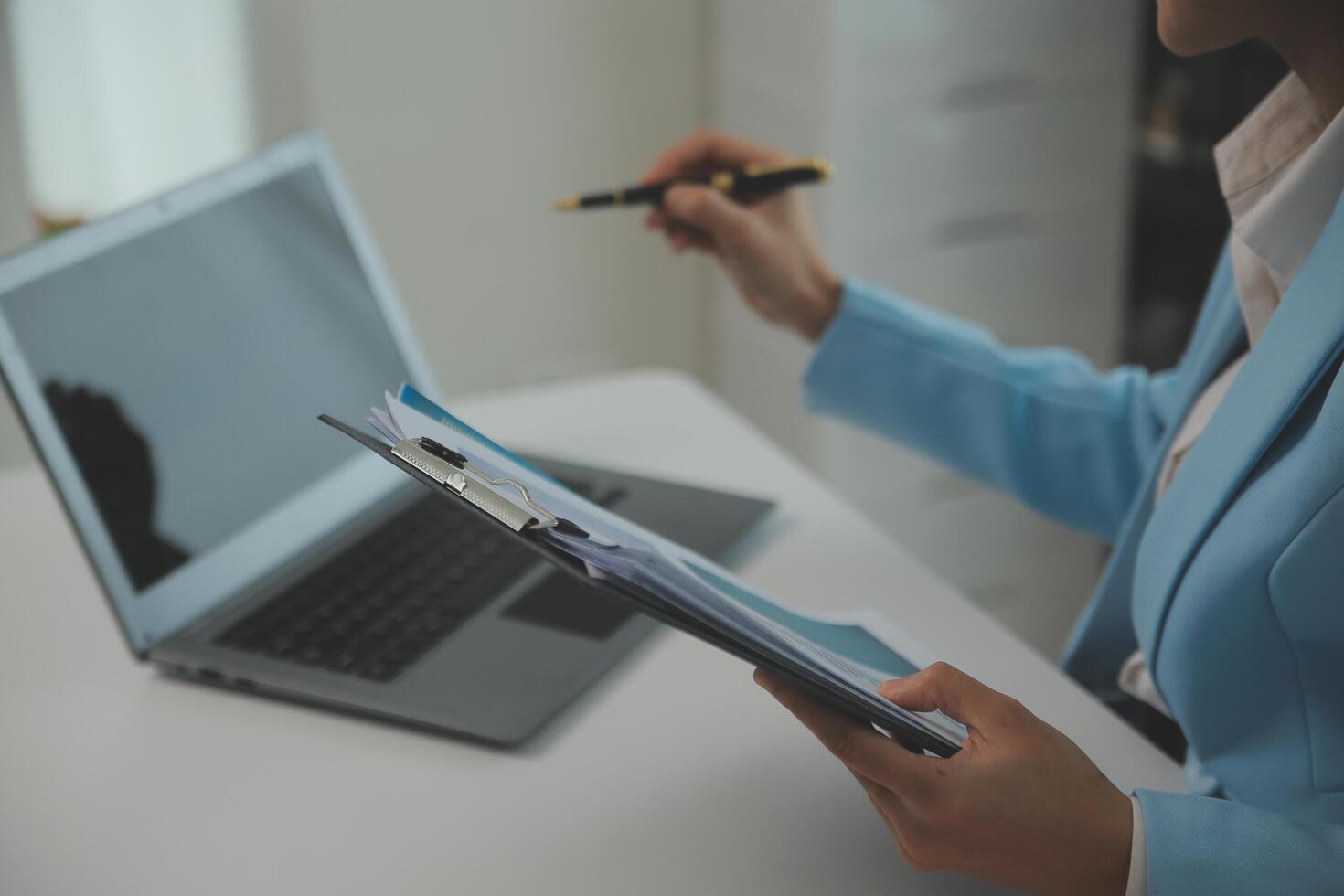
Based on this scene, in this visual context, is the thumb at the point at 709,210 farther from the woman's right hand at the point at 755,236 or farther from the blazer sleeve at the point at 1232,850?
the blazer sleeve at the point at 1232,850

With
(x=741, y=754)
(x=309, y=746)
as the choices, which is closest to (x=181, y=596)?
(x=309, y=746)

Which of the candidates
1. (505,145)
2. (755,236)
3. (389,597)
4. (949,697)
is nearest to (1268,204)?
(949,697)

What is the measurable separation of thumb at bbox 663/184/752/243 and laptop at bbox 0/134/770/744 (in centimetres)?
20

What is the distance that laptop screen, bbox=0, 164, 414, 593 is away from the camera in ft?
2.60

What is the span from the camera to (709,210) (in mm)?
1038

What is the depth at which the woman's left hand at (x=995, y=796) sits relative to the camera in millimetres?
553

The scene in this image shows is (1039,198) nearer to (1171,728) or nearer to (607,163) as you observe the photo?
(607,163)

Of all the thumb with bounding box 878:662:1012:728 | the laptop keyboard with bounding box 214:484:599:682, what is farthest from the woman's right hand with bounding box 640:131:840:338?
the thumb with bounding box 878:662:1012:728

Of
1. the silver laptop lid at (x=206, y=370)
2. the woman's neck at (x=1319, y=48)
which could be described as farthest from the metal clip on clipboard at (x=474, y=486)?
the woman's neck at (x=1319, y=48)

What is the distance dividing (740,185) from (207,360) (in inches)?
16.8

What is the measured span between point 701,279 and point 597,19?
0.44 m

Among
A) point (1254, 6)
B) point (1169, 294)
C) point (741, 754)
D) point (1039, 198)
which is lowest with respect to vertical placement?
point (1169, 294)

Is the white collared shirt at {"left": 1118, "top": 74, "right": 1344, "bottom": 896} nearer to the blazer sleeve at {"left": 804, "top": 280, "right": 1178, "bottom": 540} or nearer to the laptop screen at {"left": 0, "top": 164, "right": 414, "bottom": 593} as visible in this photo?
the blazer sleeve at {"left": 804, "top": 280, "right": 1178, "bottom": 540}

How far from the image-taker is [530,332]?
2.14m
